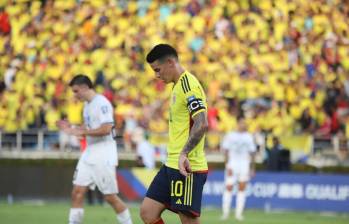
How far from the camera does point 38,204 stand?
25.2 m

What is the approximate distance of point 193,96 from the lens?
9.88 metres

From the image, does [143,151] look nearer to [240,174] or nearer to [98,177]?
[240,174]

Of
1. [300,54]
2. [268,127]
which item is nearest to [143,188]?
[268,127]

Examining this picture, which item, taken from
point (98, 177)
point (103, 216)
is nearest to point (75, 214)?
point (98, 177)

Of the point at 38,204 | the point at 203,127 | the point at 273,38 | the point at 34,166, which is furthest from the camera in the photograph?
the point at 273,38

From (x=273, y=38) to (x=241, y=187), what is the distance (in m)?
7.72

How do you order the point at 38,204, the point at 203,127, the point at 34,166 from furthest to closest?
the point at 34,166 < the point at 38,204 < the point at 203,127

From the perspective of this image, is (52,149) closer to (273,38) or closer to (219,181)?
(219,181)

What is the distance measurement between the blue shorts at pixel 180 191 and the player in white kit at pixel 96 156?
13.1 ft

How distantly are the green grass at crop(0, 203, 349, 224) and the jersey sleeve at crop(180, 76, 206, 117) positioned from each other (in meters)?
8.59

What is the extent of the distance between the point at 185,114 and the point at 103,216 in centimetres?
1080

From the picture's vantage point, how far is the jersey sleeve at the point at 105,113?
1434 centimetres

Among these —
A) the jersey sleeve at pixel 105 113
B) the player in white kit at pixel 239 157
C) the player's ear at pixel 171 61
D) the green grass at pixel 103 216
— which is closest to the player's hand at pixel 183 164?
the player's ear at pixel 171 61

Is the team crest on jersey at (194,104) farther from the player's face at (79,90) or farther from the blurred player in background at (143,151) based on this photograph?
the blurred player in background at (143,151)
